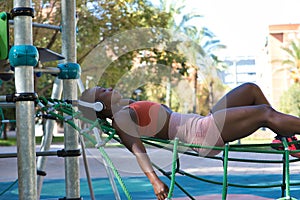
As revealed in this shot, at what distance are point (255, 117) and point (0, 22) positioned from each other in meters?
1.28

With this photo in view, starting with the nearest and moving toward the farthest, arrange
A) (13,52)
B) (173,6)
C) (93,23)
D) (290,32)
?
(13,52) → (93,23) → (173,6) → (290,32)

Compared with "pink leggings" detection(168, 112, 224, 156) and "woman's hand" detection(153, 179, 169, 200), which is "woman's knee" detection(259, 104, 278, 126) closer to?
"pink leggings" detection(168, 112, 224, 156)

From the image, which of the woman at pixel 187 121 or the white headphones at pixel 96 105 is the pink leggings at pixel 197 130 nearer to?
the woman at pixel 187 121

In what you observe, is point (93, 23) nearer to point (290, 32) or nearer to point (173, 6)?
point (173, 6)

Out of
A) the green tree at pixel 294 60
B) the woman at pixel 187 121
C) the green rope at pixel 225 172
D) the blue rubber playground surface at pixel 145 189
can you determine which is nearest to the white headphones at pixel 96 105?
the woman at pixel 187 121

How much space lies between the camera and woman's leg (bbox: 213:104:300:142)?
2.16 meters

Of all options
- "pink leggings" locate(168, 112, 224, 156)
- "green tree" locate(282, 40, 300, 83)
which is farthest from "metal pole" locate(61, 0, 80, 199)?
"green tree" locate(282, 40, 300, 83)

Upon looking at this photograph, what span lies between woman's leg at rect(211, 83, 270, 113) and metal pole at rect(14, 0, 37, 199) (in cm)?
94

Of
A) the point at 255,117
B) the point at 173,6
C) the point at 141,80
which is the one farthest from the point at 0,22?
the point at 173,6

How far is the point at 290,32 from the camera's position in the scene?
30672 mm

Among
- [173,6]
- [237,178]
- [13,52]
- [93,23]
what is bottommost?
[237,178]

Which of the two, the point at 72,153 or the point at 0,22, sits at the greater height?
the point at 0,22

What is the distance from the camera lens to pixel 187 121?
8.27ft

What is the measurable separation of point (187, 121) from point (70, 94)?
0.81m
